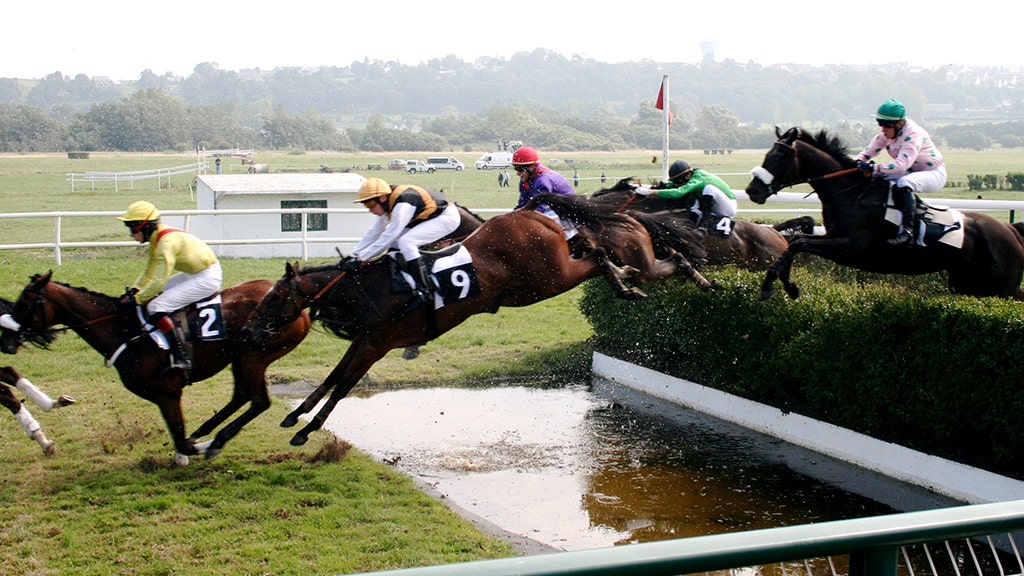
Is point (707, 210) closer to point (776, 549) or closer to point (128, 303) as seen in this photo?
point (128, 303)

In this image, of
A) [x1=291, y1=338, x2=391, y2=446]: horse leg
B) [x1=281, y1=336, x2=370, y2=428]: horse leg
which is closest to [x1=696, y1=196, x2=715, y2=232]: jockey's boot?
[x1=291, y1=338, x2=391, y2=446]: horse leg

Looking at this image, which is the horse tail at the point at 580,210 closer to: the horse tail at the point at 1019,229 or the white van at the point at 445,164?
the horse tail at the point at 1019,229

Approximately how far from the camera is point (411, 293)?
716cm

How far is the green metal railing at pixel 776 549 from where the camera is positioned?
1.55 metres

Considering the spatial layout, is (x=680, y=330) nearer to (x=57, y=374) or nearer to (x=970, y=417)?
(x=970, y=417)

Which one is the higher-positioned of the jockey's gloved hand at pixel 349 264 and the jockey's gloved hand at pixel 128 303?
the jockey's gloved hand at pixel 349 264

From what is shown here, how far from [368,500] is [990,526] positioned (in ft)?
16.9

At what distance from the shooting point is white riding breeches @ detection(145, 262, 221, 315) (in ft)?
22.8

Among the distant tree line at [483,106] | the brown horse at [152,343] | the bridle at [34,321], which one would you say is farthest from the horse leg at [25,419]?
the distant tree line at [483,106]

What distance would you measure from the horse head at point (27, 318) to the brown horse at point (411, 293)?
1.52 meters

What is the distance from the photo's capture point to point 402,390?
9.91 metres

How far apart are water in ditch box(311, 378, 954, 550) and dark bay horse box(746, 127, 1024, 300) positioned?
1431 millimetres

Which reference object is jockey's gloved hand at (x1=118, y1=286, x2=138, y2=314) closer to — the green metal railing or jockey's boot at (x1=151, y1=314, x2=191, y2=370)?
jockey's boot at (x1=151, y1=314, x2=191, y2=370)

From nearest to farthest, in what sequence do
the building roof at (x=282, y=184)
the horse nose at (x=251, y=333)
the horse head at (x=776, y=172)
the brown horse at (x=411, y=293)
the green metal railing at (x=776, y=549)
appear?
1. the green metal railing at (x=776, y=549)
2. the horse nose at (x=251, y=333)
3. the brown horse at (x=411, y=293)
4. the horse head at (x=776, y=172)
5. the building roof at (x=282, y=184)
